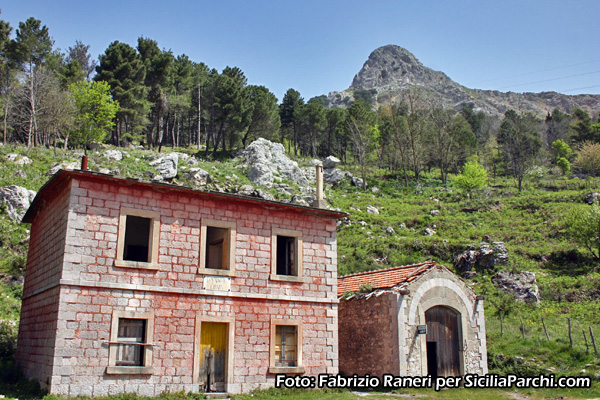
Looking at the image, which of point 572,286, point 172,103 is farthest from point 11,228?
point 172,103

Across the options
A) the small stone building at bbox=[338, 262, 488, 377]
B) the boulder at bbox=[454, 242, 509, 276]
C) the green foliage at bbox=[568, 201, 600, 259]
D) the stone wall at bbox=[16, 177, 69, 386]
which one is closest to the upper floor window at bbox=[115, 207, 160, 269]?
the stone wall at bbox=[16, 177, 69, 386]

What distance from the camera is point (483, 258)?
32969 millimetres

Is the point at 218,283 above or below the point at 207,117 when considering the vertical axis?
below

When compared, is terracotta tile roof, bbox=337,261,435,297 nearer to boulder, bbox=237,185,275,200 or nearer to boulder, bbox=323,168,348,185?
boulder, bbox=237,185,275,200

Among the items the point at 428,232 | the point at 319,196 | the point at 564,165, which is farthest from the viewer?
the point at 564,165

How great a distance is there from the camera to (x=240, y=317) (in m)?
15.5

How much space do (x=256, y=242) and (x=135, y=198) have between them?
4143mm

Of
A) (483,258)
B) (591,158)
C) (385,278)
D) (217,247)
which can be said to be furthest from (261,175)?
(591,158)

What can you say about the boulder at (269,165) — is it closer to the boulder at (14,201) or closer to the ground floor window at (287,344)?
the boulder at (14,201)

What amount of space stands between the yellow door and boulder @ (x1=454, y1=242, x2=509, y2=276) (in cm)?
2180

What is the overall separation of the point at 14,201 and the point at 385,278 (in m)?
22.9

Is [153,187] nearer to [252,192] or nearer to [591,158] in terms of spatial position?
[252,192]

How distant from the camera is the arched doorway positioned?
18.5 metres

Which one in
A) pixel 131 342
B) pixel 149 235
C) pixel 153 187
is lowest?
pixel 131 342
